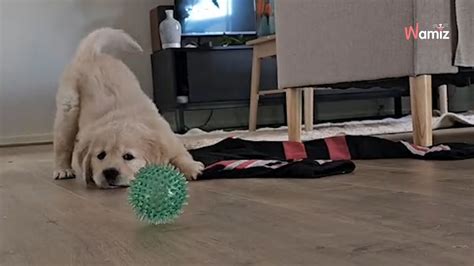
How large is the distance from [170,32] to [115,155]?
8.73 ft

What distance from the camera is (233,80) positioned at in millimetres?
4297

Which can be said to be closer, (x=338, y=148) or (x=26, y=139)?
(x=338, y=148)

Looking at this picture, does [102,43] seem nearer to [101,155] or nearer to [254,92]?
[101,155]

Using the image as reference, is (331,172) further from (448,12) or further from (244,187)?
(448,12)

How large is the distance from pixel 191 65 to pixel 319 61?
81.7 inches

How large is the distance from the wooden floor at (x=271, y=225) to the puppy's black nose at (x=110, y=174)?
0.27ft

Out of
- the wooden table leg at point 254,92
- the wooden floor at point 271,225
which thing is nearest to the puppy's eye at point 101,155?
the wooden floor at point 271,225

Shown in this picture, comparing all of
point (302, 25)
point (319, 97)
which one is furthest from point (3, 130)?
point (302, 25)

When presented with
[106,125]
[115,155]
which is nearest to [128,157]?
[115,155]

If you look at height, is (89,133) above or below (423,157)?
above

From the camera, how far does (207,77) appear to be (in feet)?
13.9

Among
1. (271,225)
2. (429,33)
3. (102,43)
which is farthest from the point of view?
(102,43)

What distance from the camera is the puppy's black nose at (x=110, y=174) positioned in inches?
63.9

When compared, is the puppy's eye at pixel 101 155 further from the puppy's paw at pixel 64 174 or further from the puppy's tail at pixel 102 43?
the puppy's tail at pixel 102 43
